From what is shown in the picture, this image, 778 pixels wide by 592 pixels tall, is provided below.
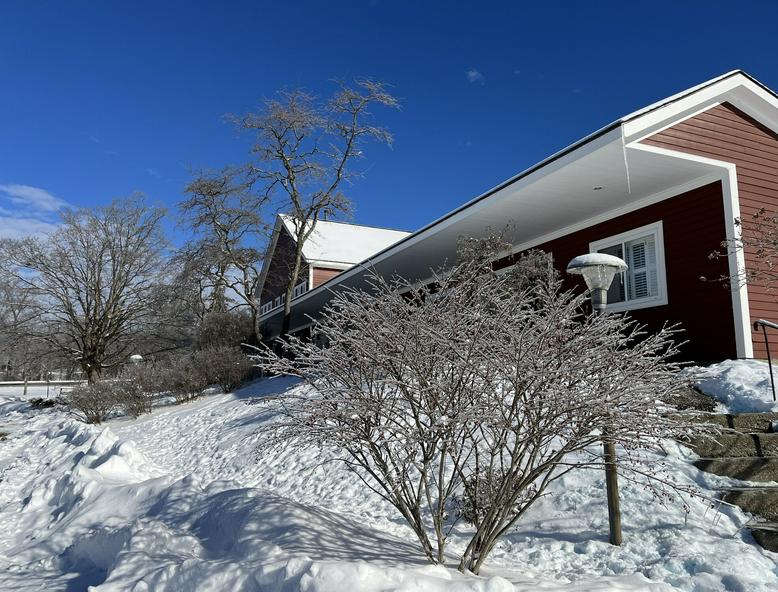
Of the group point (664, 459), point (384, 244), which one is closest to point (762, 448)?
point (664, 459)

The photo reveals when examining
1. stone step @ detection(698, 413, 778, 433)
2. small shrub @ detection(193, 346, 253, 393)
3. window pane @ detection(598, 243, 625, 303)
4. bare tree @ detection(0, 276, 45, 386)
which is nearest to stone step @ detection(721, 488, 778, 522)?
stone step @ detection(698, 413, 778, 433)

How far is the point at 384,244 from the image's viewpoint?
28.2 meters

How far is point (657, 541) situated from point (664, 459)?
3.94 feet

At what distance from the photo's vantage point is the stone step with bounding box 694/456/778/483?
5.04m

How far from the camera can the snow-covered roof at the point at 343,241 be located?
83.0 feet

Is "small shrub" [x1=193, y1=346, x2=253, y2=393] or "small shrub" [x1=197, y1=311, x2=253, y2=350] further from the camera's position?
"small shrub" [x1=197, y1=311, x2=253, y2=350]

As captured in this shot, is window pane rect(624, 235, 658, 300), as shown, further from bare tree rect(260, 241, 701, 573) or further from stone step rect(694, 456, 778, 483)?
bare tree rect(260, 241, 701, 573)

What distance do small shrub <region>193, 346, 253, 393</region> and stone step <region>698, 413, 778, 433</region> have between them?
1324 centimetres

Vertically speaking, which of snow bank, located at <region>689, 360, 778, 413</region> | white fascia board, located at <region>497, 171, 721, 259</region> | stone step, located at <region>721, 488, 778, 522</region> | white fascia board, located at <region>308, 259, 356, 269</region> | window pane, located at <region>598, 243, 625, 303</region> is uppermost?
white fascia board, located at <region>308, 259, 356, 269</region>

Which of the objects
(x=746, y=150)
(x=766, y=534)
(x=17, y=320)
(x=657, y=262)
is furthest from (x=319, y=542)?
(x=17, y=320)

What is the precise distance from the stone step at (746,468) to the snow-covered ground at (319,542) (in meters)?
0.13

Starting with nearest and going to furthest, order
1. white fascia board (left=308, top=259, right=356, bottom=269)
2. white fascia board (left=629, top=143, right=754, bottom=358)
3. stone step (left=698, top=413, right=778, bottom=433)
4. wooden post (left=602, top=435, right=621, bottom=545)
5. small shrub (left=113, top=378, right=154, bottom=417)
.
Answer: wooden post (left=602, top=435, right=621, bottom=545)
stone step (left=698, top=413, right=778, bottom=433)
white fascia board (left=629, top=143, right=754, bottom=358)
small shrub (left=113, top=378, right=154, bottom=417)
white fascia board (left=308, top=259, right=356, bottom=269)

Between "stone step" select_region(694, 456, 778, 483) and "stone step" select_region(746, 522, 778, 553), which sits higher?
"stone step" select_region(694, 456, 778, 483)

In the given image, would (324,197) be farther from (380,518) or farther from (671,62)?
(380,518)
